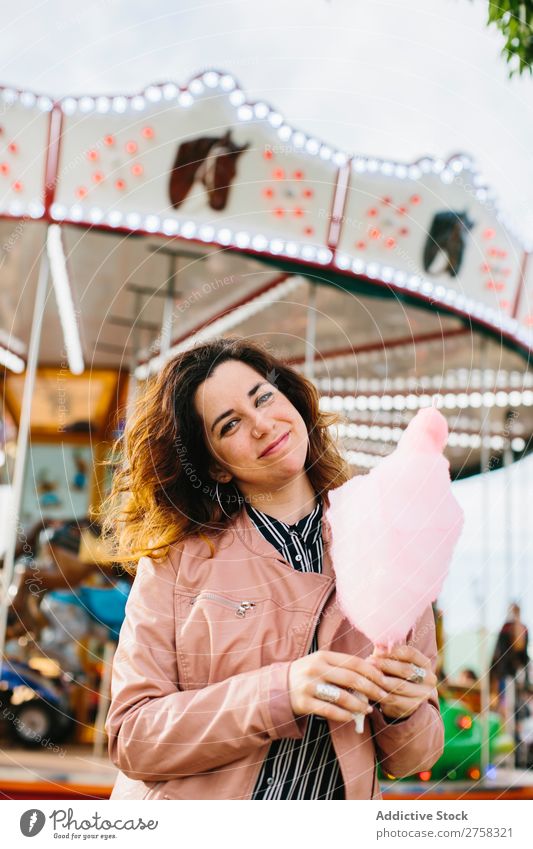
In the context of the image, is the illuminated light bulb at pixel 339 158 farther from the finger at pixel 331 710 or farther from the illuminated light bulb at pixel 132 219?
the finger at pixel 331 710

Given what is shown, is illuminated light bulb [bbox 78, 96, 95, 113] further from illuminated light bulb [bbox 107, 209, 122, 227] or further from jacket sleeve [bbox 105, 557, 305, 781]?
jacket sleeve [bbox 105, 557, 305, 781]

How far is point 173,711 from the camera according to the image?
1.57m

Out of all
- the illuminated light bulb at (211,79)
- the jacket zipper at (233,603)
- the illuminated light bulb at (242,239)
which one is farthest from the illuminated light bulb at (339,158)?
the jacket zipper at (233,603)

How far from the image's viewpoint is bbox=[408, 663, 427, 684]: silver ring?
5.38 ft

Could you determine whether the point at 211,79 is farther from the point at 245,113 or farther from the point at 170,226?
the point at 170,226

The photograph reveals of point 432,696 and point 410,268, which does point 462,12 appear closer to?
point 410,268

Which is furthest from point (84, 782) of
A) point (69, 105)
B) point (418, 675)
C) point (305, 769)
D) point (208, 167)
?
point (69, 105)

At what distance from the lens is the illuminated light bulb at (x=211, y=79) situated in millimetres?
3504

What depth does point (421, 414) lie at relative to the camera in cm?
171

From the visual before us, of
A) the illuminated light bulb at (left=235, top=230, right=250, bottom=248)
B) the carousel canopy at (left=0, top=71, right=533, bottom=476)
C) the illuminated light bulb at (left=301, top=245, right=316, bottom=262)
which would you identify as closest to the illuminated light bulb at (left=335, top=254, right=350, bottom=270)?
the carousel canopy at (left=0, top=71, right=533, bottom=476)

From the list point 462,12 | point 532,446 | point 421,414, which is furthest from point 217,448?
point 532,446

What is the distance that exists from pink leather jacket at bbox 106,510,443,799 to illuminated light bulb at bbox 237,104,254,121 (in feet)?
7.80

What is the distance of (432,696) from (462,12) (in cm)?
280

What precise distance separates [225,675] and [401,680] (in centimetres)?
37
